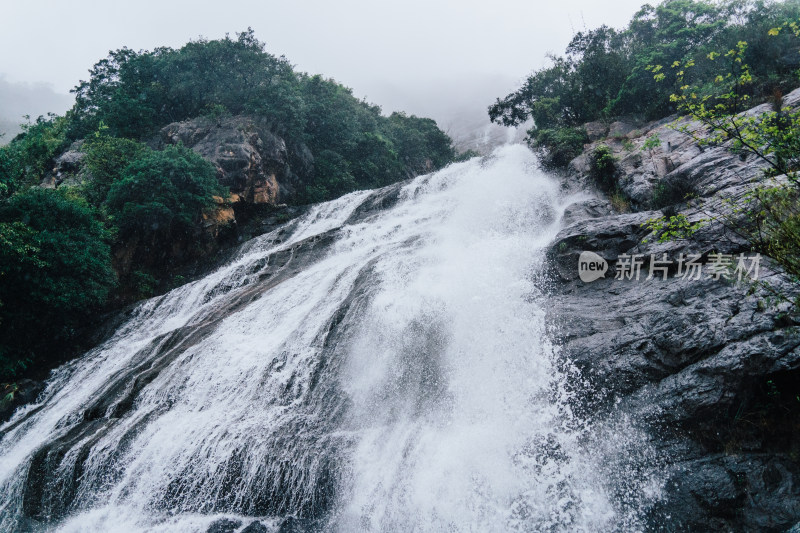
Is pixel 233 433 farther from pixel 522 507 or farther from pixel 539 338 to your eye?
pixel 539 338

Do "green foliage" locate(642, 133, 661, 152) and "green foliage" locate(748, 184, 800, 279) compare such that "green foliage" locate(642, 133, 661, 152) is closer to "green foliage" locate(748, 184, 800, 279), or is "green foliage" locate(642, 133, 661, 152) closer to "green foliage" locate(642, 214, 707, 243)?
"green foliage" locate(642, 214, 707, 243)

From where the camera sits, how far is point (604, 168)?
12.8 m

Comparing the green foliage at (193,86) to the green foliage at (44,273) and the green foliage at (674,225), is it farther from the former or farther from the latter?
the green foliage at (674,225)

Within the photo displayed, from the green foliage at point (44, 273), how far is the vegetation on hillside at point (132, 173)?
0.04 m

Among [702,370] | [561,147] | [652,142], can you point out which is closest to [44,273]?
[702,370]

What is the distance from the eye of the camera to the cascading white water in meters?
5.73

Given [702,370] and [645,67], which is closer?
[702,370]

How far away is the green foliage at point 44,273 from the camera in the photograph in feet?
39.2

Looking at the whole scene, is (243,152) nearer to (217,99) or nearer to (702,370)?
(217,99)

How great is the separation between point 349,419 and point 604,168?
11713 millimetres

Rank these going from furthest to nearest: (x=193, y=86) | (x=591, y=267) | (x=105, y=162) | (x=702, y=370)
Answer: (x=193, y=86) < (x=105, y=162) < (x=591, y=267) < (x=702, y=370)

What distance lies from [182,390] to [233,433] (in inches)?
98.3

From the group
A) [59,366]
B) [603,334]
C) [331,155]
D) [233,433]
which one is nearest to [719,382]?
[603,334]

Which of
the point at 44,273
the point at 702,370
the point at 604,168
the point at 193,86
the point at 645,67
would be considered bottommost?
the point at 702,370
